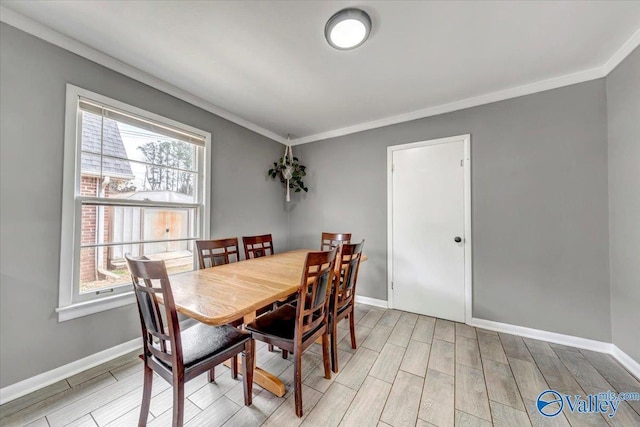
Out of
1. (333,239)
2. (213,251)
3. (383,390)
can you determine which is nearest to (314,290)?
(383,390)

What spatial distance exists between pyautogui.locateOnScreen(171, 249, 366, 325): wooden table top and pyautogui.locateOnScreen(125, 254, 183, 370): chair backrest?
9 cm

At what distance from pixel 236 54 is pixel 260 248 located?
200cm

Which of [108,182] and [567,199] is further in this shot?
[567,199]

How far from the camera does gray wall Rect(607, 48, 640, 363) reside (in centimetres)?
176

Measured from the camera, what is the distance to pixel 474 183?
257 centimetres

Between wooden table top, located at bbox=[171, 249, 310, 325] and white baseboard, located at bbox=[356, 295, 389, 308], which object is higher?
wooden table top, located at bbox=[171, 249, 310, 325]

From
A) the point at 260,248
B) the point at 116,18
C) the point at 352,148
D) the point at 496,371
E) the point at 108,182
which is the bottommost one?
the point at 496,371

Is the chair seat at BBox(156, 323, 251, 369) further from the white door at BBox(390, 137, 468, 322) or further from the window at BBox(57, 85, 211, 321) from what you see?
the white door at BBox(390, 137, 468, 322)

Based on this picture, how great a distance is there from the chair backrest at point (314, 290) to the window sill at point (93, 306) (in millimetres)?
1693

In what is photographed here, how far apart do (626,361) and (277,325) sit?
2.78 m

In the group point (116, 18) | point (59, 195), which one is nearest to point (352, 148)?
point (116, 18)

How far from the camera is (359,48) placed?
183 centimetres

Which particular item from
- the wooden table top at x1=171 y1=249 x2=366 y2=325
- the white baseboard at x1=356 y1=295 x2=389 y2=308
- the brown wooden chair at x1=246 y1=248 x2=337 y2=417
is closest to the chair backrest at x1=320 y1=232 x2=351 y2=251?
the wooden table top at x1=171 y1=249 x2=366 y2=325

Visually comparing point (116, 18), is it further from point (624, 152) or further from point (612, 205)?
point (612, 205)
